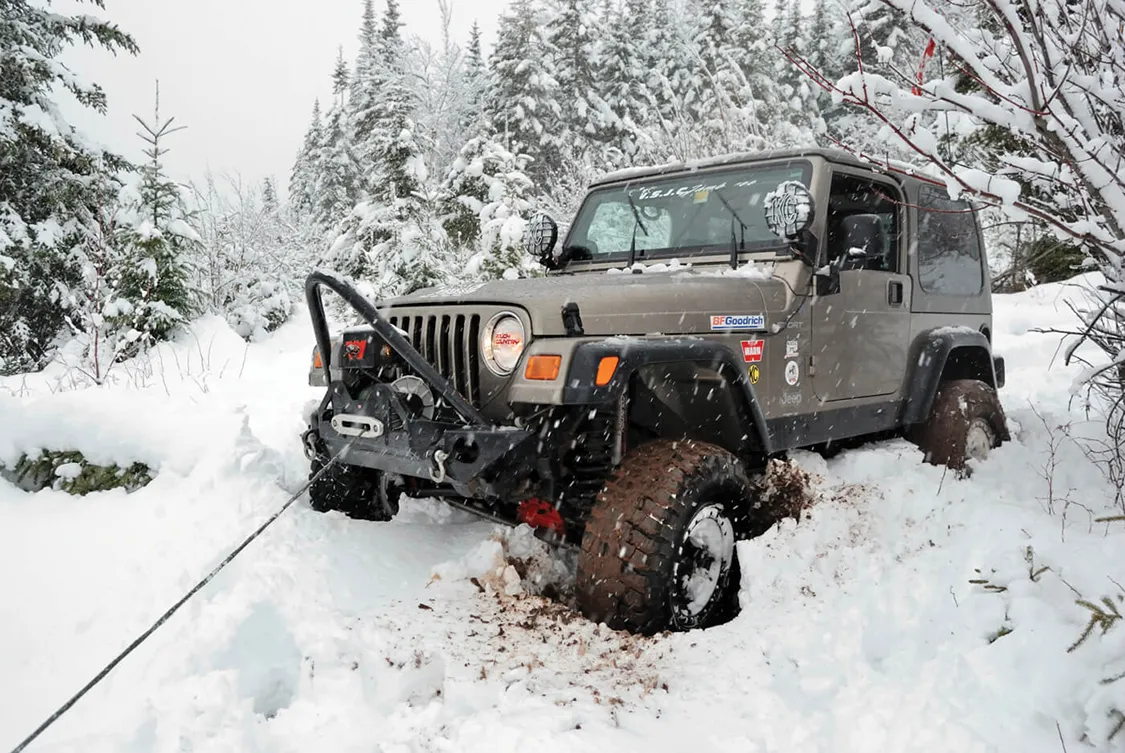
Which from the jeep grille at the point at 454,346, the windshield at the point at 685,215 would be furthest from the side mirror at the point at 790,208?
the jeep grille at the point at 454,346

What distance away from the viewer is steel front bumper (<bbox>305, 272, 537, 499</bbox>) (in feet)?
9.36

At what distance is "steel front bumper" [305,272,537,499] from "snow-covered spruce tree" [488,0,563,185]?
20.2 metres

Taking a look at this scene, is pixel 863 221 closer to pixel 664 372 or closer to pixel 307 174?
pixel 664 372

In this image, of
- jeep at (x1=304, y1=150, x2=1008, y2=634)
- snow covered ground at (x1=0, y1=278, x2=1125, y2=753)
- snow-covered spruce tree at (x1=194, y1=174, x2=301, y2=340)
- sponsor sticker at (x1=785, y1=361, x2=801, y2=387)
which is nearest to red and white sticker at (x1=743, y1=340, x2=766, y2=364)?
jeep at (x1=304, y1=150, x2=1008, y2=634)

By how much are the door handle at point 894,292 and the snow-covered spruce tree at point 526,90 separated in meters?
19.0

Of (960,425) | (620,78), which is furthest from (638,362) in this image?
(620,78)

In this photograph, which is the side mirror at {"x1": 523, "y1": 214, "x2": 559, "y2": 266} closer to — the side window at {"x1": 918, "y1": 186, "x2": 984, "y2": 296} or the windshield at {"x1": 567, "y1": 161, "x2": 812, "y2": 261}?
the windshield at {"x1": 567, "y1": 161, "x2": 812, "y2": 261}

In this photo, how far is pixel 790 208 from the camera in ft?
11.6

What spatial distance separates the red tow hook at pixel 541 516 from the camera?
3580 mm

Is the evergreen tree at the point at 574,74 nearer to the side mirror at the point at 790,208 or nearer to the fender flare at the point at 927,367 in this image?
the fender flare at the point at 927,367

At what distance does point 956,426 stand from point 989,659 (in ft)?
8.46

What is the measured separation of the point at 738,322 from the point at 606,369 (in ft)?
3.18

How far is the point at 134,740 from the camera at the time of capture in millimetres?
2078

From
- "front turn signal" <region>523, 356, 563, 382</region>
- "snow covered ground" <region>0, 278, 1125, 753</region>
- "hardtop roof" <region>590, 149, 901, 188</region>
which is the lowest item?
"snow covered ground" <region>0, 278, 1125, 753</region>
